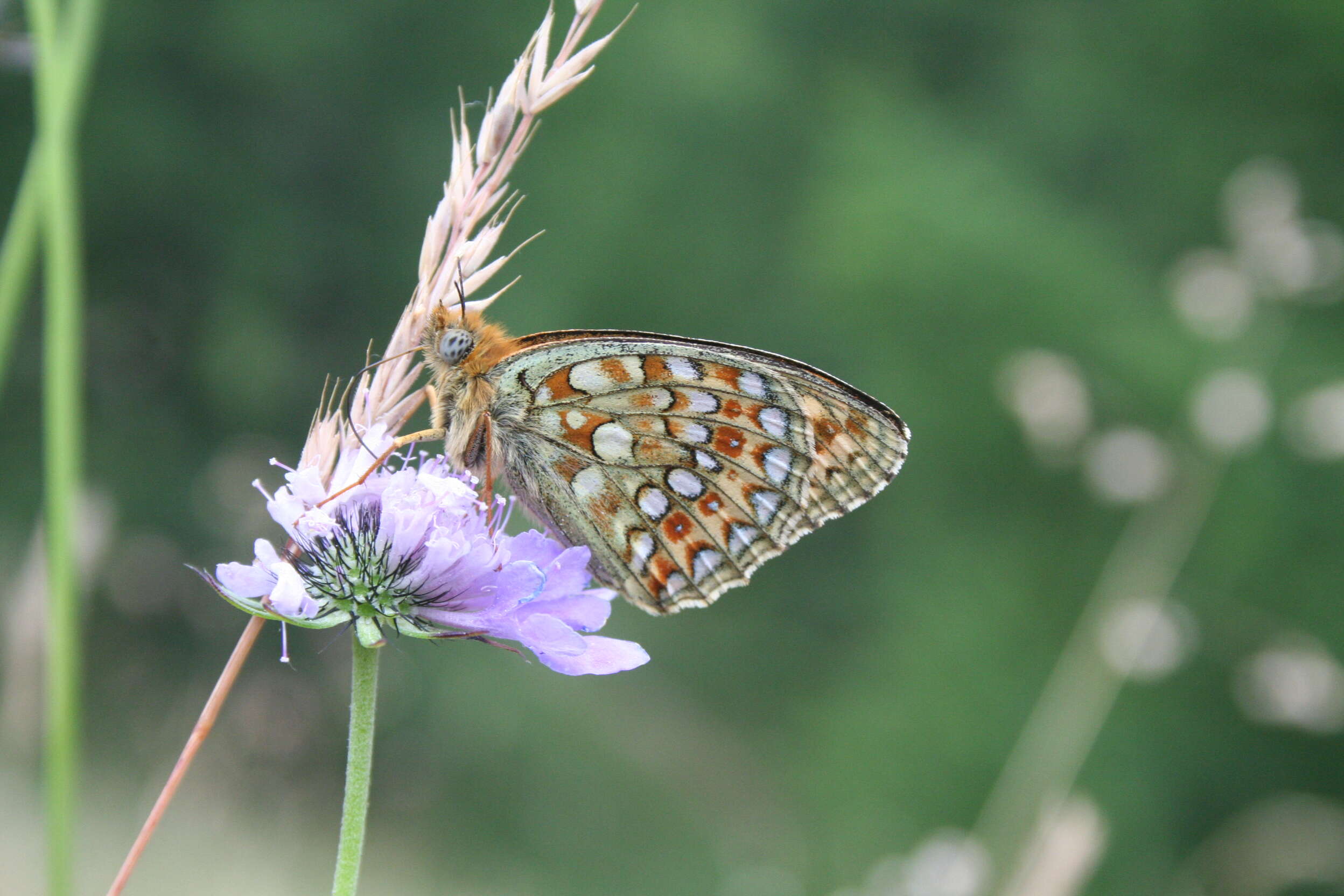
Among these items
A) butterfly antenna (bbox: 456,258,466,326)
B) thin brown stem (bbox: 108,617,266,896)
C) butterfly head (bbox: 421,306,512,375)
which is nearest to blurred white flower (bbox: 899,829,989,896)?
butterfly head (bbox: 421,306,512,375)

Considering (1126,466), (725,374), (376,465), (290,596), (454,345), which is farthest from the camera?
(1126,466)

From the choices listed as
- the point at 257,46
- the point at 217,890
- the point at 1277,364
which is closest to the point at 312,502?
the point at 217,890

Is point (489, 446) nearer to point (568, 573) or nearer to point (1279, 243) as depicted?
point (568, 573)

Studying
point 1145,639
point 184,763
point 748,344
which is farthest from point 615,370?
point 748,344

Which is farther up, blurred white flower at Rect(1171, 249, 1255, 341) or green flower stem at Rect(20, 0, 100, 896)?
blurred white flower at Rect(1171, 249, 1255, 341)

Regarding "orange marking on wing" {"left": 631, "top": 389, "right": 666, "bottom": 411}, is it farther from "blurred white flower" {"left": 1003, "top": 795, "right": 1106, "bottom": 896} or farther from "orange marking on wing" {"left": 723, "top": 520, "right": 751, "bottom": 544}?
"blurred white flower" {"left": 1003, "top": 795, "right": 1106, "bottom": 896}

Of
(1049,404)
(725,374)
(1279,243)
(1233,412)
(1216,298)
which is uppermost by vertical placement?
(1279,243)
